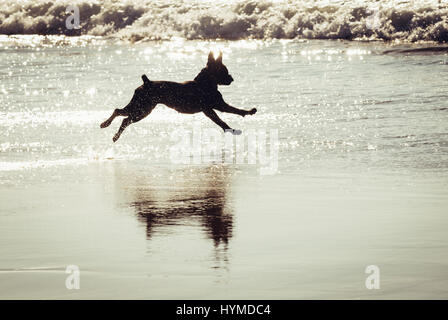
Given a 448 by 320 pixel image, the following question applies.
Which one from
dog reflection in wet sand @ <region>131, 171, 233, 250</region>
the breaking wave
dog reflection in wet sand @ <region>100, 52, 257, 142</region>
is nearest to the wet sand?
dog reflection in wet sand @ <region>131, 171, 233, 250</region>

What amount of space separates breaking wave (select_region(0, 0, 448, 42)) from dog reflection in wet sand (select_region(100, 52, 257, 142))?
11.9m

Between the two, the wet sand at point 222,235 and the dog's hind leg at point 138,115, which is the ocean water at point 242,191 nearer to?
the wet sand at point 222,235

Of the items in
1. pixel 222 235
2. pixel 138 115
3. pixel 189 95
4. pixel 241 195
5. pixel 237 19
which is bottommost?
pixel 222 235

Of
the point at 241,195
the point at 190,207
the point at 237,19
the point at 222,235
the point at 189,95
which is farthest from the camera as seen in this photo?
the point at 237,19

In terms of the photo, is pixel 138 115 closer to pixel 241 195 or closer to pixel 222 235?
pixel 241 195

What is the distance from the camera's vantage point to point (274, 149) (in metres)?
11.4

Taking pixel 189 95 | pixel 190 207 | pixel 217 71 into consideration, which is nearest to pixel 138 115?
pixel 189 95

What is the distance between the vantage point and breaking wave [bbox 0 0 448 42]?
23.7 meters

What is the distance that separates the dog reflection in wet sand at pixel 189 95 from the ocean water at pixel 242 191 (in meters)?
0.54

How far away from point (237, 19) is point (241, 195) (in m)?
19.0

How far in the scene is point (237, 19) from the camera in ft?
90.5

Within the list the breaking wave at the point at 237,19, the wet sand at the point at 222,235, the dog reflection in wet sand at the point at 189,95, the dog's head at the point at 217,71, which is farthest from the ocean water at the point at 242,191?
the breaking wave at the point at 237,19

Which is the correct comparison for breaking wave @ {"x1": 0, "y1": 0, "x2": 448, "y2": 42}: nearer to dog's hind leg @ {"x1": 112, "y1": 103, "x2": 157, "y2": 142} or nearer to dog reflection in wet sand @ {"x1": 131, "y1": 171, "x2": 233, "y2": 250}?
dog's hind leg @ {"x1": 112, "y1": 103, "x2": 157, "y2": 142}

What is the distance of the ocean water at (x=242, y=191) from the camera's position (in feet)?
20.9
